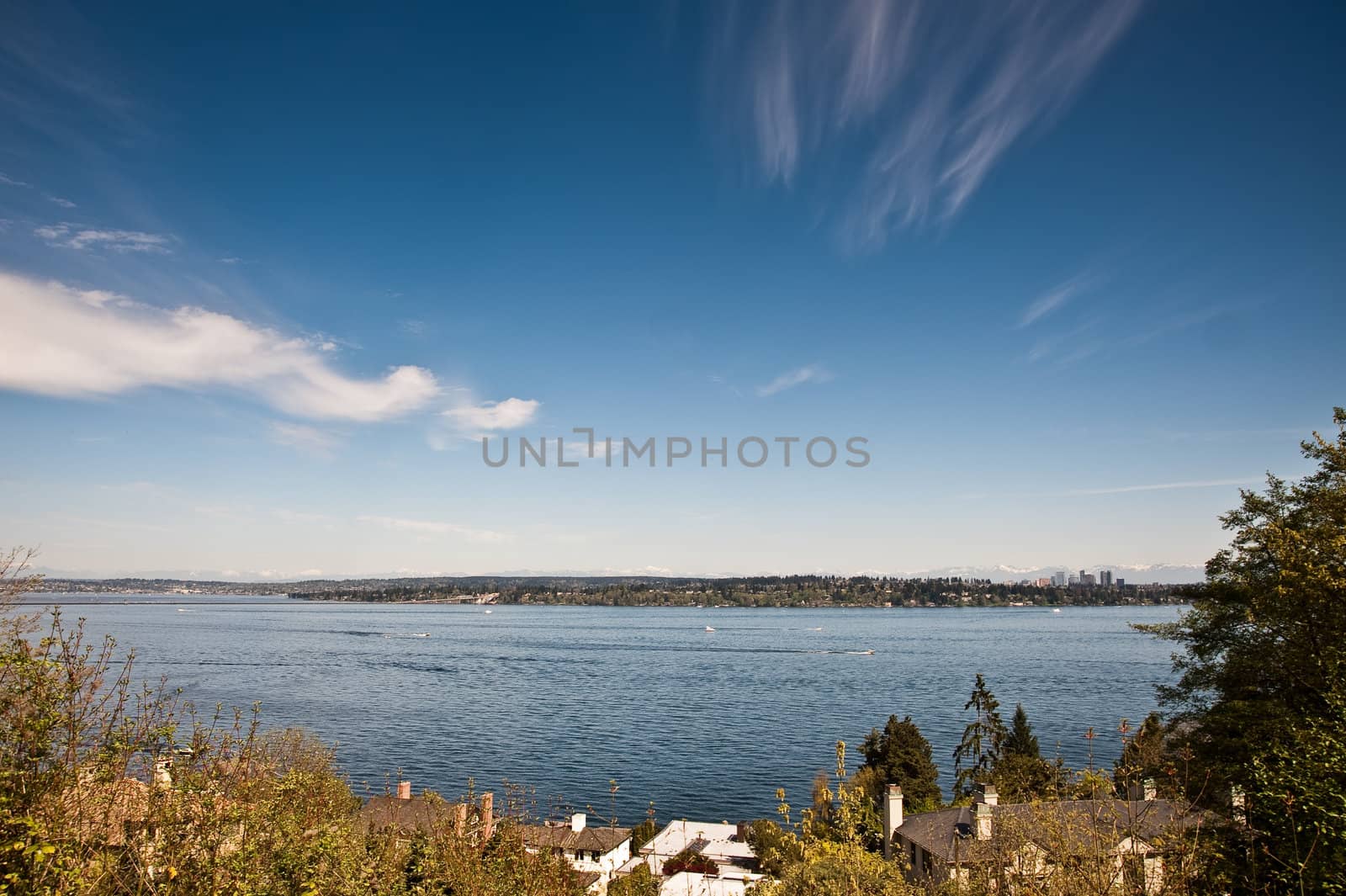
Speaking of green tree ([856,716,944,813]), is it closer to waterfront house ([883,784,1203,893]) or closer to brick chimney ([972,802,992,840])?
brick chimney ([972,802,992,840])

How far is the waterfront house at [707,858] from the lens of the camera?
25.9 m

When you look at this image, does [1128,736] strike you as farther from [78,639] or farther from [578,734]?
[578,734]

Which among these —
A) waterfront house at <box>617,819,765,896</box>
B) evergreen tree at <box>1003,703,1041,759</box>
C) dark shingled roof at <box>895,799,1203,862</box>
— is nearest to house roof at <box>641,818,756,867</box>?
waterfront house at <box>617,819,765,896</box>

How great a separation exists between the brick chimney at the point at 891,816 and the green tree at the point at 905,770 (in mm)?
10623

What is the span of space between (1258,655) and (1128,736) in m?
13.3

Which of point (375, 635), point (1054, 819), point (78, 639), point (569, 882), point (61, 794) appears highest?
point (78, 639)

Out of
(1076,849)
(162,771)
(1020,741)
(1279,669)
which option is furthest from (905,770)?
(162,771)

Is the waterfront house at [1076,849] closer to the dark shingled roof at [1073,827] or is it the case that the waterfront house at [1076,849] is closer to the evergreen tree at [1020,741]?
the dark shingled roof at [1073,827]

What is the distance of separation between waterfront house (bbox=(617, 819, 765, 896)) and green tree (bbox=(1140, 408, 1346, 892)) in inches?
555

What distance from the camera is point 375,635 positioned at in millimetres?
173500

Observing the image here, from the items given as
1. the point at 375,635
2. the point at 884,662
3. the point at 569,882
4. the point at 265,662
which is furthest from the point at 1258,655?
the point at 375,635

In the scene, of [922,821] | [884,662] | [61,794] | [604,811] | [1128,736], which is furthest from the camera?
[884,662]

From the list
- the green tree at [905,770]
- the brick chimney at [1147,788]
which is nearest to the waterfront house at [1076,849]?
the brick chimney at [1147,788]

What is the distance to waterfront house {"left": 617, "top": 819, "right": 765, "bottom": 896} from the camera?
84.9 feet
